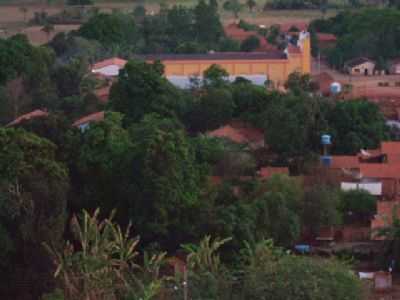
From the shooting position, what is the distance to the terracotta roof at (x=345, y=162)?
1562 centimetres

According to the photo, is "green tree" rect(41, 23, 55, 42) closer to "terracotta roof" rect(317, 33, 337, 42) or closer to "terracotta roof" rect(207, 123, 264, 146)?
"terracotta roof" rect(317, 33, 337, 42)

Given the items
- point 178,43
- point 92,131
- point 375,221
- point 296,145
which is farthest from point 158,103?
point 178,43

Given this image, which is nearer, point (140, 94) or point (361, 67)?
point (140, 94)

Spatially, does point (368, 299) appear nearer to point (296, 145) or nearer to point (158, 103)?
point (296, 145)

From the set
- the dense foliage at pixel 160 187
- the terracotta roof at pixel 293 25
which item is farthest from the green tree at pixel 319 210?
the terracotta roof at pixel 293 25

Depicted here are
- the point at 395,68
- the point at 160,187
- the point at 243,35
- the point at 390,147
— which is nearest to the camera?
the point at 160,187

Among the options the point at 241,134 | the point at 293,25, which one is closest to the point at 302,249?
the point at 241,134

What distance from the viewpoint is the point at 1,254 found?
11.3 metres

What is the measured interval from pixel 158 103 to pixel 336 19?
1448 centimetres

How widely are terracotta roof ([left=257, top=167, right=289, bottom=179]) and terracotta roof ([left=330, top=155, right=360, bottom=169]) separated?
0.62 m

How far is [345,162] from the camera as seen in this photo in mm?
15758

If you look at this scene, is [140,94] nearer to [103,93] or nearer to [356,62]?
[103,93]

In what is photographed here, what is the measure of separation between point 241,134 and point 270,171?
6.01ft

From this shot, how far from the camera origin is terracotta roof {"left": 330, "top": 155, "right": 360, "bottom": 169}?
51.3ft
